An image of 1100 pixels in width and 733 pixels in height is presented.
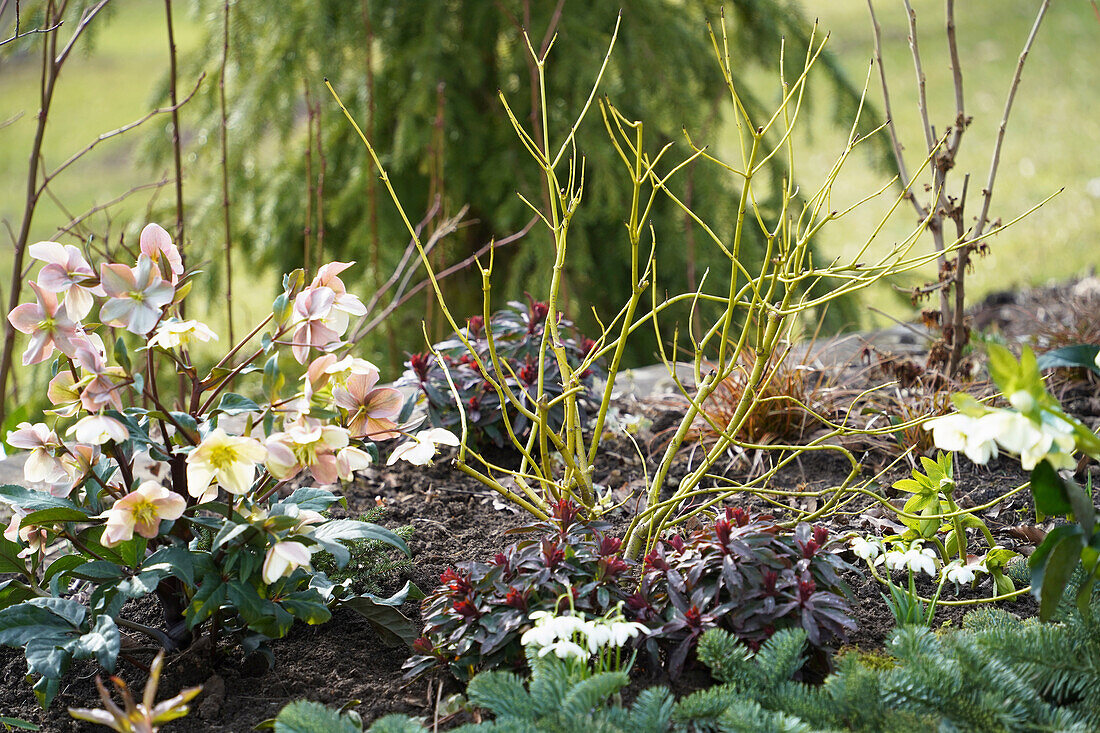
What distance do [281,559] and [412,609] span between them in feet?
1.48

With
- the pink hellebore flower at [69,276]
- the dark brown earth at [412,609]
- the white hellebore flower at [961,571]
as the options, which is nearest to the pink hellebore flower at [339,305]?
the pink hellebore flower at [69,276]

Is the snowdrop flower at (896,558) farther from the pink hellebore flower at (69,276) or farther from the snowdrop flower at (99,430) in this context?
Answer: the pink hellebore flower at (69,276)

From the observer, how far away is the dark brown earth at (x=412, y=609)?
1520 mm

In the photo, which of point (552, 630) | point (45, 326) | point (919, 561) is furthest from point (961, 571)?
point (45, 326)

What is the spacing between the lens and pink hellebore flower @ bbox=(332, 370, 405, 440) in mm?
1541

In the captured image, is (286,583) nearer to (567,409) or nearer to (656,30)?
(567,409)

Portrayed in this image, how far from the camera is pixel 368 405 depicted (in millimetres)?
1555

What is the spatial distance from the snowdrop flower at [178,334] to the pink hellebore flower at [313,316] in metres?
0.15

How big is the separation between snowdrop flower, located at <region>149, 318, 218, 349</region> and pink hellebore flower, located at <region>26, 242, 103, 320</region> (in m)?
0.14

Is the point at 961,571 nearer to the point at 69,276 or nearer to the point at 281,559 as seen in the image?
the point at 281,559

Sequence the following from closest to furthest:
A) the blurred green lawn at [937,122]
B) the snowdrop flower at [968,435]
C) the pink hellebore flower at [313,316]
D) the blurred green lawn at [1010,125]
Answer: the snowdrop flower at [968,435]
the pink hellebore flower at [313,316]
the blurred green lawn at [1010,125]
the blurred green lawn at [937,122]

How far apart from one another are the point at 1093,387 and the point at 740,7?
1932 millimetres

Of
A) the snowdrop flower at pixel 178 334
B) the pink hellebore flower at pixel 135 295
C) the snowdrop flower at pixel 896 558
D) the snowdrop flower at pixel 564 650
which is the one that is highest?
the pink hellebore flower at pixel 135 295

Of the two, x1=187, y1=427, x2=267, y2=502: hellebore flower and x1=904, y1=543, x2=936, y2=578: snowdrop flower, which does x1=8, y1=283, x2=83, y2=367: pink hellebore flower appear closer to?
x1=187, y1=427, x2=267, y2=502: hellebore flower
